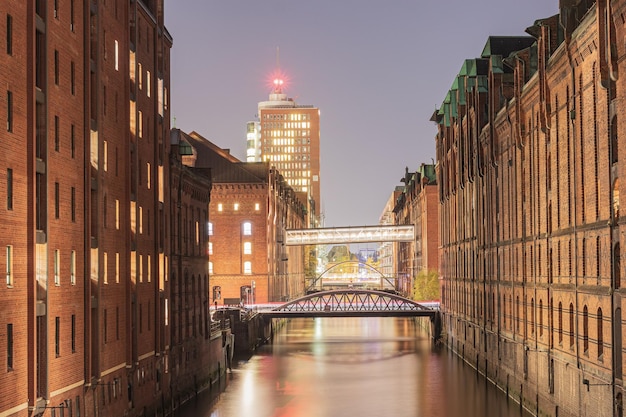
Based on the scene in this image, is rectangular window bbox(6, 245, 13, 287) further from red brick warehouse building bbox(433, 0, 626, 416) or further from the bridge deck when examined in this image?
the bridge deck

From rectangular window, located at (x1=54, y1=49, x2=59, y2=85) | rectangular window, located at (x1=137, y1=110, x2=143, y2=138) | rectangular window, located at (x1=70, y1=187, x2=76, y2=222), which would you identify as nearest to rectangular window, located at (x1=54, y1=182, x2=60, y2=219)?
rectangular window, located at (x1=70, y1=187, x2=76, y2=222)

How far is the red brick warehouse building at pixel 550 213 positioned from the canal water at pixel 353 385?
81.1 inches

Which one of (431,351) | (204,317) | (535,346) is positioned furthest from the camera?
(431,351)

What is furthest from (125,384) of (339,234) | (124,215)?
(339,234)

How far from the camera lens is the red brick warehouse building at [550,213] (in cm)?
3350

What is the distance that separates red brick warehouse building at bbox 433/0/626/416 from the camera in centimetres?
3350

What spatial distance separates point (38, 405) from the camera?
2861 cm

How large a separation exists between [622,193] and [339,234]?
9601cm

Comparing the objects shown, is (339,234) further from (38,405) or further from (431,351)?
(38,405)

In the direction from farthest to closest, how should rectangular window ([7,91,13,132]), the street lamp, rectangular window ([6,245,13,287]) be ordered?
1. the street lamp
2. rectangular window ([7,91,13,132])
3. rectangular window ([6,245,13,287])

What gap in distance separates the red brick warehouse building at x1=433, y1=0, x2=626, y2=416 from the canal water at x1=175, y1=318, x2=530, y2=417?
2060 mm

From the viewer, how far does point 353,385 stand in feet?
204

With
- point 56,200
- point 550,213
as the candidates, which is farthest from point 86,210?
point 550,213

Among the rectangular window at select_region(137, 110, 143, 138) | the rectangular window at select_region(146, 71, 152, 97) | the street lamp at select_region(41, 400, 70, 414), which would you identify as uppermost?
the rectangular window at select_region(146, 71, 152, 97)
